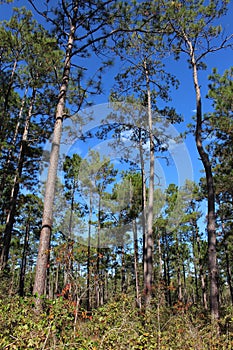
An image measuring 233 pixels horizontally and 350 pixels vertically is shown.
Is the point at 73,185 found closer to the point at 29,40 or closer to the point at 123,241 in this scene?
the point at 123,241

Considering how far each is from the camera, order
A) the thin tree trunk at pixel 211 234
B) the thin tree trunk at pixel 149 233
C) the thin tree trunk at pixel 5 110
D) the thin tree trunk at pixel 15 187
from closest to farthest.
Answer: the thin tree trunk at pixel 211 234 < the thin tree trunk at pixel 149 233 < the thin tree trunk at pixel 5 110 < the thin tree trunk at pixel 15 187

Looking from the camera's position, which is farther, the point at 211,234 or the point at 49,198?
the point at 211,234

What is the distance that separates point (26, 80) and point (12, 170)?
3.85 meters

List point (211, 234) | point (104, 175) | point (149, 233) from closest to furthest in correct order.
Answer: point (211, 234) < point (149, 233) < point (104, 175)

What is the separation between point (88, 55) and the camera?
288 inches

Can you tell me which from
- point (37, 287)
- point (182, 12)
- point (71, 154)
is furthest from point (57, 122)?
point (71, 154)

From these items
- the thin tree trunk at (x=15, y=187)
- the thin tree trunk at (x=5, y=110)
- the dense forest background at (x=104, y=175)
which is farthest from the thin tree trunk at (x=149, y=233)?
the thin tree trunk at (x=5, y=110)

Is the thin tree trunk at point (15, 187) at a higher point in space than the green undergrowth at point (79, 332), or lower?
higher

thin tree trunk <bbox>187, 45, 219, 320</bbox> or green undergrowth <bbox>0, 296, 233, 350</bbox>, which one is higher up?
thin tree trunk <bbox>187, 45, 219, 320</bbox>

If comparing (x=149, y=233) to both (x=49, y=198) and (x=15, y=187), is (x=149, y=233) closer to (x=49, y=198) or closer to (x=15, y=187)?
(x=49, y=198)

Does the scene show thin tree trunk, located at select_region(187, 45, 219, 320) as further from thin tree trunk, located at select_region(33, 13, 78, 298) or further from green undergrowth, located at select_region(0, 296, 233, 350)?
thin tree trunk, located at select_region(33, 13, 78, 298)

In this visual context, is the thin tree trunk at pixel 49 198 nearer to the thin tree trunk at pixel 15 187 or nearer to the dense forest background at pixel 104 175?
the dense forest background at pixel 104 175

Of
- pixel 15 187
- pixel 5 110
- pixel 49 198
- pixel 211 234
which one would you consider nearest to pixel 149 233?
pixel 211 234

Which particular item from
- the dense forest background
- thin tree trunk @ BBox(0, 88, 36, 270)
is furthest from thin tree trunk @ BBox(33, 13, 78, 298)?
thin tree trunk @ BBox(0, 88, 36, 270)
